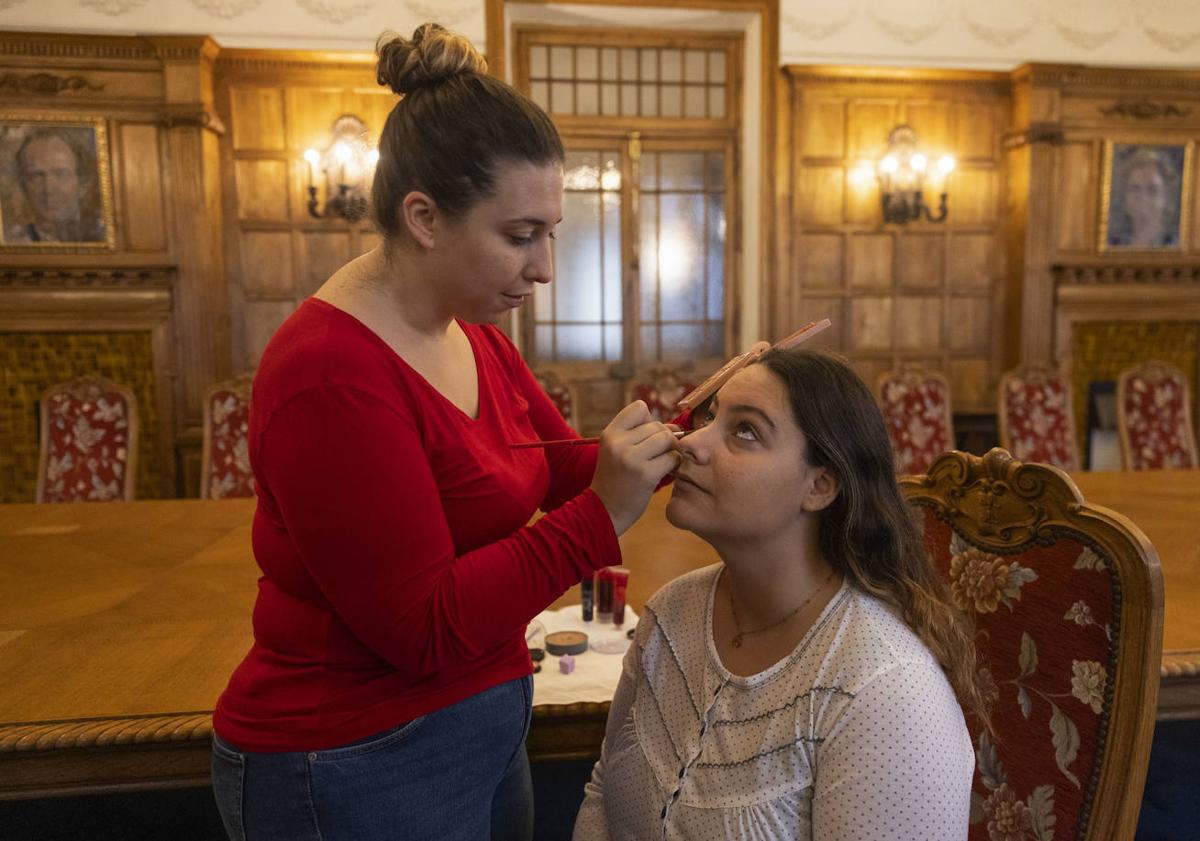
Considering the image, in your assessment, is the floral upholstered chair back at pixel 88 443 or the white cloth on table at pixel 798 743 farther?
the floral upholstered chair back at pixel 88 443

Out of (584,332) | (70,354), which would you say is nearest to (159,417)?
(70,354)

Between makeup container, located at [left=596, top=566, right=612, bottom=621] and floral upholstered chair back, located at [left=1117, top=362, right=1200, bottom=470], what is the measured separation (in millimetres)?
3162

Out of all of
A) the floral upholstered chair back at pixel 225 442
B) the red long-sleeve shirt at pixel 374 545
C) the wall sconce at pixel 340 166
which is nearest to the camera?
the red long-sleeve shirt at pixel 374 545

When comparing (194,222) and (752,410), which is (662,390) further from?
(194,222)

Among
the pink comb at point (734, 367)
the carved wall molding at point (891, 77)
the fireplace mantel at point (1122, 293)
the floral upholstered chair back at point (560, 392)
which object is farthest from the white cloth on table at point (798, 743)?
the fireplace mantel at point (1122, 293)

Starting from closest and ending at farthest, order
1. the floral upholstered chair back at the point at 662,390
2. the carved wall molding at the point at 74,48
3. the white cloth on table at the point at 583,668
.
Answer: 1. the white cloth on table at the point at 583,668
2. the floral upholstered chair back at the point at 662,390
3. the carved wall molding at the point at 74,48

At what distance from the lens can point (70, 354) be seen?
5.12m

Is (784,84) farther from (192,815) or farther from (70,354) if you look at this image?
(192,815)

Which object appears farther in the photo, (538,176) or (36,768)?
(36,768)

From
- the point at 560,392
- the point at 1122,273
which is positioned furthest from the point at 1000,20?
the point at 560,392

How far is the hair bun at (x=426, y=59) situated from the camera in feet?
3.41

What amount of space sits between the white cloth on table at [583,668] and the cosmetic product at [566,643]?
0.05 ft

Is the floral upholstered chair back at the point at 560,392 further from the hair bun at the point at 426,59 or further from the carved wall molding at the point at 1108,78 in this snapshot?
the carved wall molding at the point at 1108,78

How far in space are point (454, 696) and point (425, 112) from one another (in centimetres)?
72
